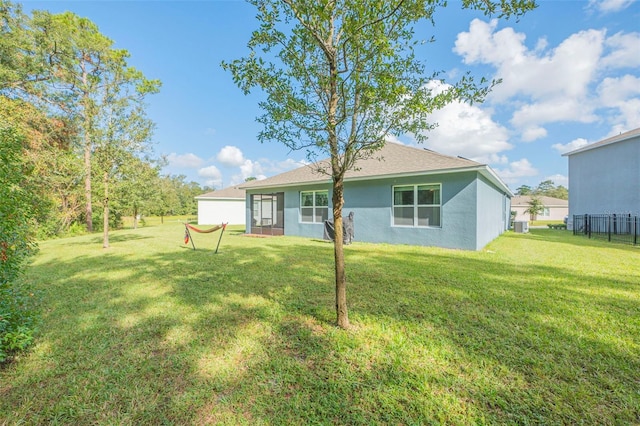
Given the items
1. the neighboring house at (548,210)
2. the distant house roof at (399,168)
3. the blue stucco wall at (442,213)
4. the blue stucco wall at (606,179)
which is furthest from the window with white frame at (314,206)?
the neighboring house at (548,210)

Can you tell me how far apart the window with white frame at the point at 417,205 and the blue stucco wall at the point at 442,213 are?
0.19 m

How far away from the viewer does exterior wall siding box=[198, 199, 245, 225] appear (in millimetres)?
25953

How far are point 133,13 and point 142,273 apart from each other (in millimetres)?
9255

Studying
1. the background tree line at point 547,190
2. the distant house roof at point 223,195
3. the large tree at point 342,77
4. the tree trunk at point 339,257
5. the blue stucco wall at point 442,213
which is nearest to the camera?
the large tree at point 342,77

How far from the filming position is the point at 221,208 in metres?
26.6

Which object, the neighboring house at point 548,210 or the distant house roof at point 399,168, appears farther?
the neighboring house at point 548,210

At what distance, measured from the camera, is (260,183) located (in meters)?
→ 14.3

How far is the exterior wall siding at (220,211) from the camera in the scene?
26.0 m

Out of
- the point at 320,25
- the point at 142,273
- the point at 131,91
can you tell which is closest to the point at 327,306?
the point at 320,25

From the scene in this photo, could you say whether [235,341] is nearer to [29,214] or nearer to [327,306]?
[327,306]

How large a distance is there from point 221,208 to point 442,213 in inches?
887

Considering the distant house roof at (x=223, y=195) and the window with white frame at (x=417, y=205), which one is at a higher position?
the distant house roof at (x=223, y=195)

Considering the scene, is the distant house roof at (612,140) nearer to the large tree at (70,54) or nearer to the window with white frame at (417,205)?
the window with white frame at (417,205)

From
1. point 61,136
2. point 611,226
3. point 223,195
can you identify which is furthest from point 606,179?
point 61,136
